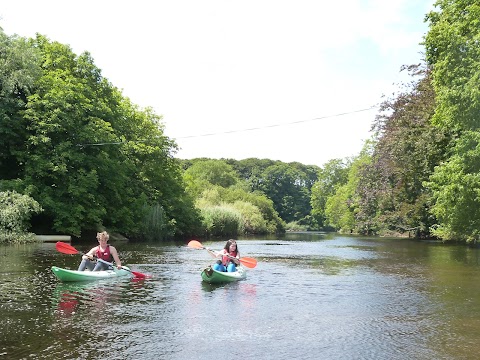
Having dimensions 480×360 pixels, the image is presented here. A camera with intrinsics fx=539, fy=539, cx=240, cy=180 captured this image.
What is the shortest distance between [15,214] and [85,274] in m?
16.3

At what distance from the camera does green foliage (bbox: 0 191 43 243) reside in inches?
1169

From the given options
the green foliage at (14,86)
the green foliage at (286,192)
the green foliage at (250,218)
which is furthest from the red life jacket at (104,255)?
the green foliage at (286,192)

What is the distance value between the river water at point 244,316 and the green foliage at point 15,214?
39.0 ft

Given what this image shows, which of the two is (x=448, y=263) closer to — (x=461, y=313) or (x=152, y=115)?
(x=461, y=313)

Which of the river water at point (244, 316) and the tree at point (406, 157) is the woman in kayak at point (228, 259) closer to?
the river water at point (244, 316)

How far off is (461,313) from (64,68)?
3419cm

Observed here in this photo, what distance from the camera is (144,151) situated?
1817 inches

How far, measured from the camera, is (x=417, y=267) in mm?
21375

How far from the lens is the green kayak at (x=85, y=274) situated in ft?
48.8

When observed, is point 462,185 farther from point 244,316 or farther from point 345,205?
point 345,205

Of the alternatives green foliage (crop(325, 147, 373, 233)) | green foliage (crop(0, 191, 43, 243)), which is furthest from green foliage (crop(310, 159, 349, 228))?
green foliage (crop(0, 191, 43, 243))

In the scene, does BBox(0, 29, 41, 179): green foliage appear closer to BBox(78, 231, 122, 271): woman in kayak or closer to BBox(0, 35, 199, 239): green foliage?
BBox(0, 35, 199, 239): green foliage

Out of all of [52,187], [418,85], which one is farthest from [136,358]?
[418,85]

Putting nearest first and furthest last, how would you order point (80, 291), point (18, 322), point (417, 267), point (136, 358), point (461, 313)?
1. point (136, 358)
2. point (18, 322)
3. point (461, 313)
4. point (80, 291)
5. point (417, 267)
